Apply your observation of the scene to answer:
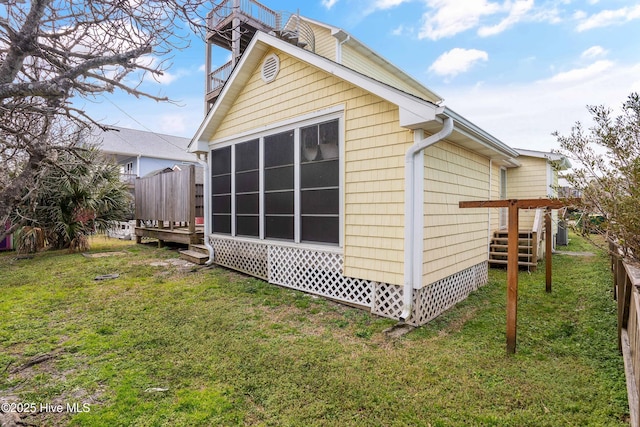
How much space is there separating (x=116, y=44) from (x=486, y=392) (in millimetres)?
4704

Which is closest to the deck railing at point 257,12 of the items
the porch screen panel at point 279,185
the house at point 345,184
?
the house at point 345,184

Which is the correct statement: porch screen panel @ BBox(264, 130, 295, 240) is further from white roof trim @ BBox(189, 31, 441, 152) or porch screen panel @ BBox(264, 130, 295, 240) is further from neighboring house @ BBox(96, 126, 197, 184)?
neighboring house @ BBox(96, 126, 197, 184)

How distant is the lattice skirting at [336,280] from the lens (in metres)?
4.40

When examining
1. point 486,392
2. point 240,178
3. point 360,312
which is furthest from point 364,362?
point 240,178

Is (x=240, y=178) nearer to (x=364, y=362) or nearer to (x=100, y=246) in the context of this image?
(x=364, y=362)

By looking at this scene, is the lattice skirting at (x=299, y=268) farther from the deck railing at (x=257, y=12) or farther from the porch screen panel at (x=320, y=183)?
the deck railing at (x=257, y=12)

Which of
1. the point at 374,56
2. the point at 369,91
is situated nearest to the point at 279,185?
the point at 369,91

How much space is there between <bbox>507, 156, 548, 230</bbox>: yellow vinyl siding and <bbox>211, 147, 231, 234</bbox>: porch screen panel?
8.28m

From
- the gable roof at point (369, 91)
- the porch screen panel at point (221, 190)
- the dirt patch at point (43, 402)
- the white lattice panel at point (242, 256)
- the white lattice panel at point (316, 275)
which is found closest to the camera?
the dirt patch at point (43, 402)

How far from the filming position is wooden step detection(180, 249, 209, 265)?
7.71m

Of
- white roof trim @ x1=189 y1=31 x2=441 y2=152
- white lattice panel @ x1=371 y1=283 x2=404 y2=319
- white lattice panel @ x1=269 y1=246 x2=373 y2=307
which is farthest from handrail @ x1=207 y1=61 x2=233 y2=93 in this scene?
white lattice panel @ x1=371 y1=283 x2=404 y2=319

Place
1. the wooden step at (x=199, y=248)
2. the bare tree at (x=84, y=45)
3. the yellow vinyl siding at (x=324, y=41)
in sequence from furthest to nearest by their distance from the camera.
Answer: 1. the yellow vinyl siding at (x=324, y=41)
2. the wooden step at (x=199, y=248)
3. the bare tree at (x=84, y=45)

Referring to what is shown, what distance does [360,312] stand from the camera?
183 inches

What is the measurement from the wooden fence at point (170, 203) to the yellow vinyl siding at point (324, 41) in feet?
16.5
